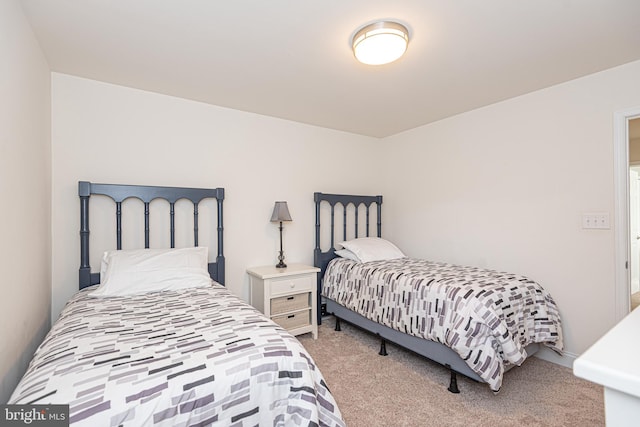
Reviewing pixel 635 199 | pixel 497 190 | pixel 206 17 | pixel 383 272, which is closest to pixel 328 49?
pixel 206 17

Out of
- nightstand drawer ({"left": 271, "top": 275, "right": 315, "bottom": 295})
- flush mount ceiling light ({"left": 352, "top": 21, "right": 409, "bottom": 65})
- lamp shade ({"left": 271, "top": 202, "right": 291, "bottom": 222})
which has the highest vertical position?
flush mount ceiling light ({"left": 352, "top": 21, "right": 409, "bottom": 65})

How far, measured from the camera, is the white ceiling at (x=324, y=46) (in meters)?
1.51

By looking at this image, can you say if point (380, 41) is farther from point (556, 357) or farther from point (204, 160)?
point (556, 357)

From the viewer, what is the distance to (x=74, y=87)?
2.22 metres

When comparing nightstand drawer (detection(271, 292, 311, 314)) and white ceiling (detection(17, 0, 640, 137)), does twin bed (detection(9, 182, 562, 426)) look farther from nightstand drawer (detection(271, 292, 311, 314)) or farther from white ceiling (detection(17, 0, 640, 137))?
white ceiling (detection(17, 0, 640, 137))

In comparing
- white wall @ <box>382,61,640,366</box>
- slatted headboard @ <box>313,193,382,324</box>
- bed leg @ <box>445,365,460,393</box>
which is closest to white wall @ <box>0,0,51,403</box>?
slatted headboard @ <box>313,193,382,324</box>

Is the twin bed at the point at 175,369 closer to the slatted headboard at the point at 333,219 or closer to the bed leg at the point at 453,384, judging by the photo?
the bed leg at the point at 453,384

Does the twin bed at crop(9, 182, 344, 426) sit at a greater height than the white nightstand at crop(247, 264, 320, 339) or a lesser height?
greater

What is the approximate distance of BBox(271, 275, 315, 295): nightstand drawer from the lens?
8.89 ft

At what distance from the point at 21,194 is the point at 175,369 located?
1.28 m

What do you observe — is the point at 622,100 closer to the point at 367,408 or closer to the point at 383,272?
the point at 383,272

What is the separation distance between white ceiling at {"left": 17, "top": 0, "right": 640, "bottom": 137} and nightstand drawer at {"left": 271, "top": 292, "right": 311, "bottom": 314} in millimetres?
1849

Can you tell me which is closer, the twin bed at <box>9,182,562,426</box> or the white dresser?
the white dresser

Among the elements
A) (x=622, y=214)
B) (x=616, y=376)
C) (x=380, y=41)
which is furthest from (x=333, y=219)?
(x=616, y=376)
